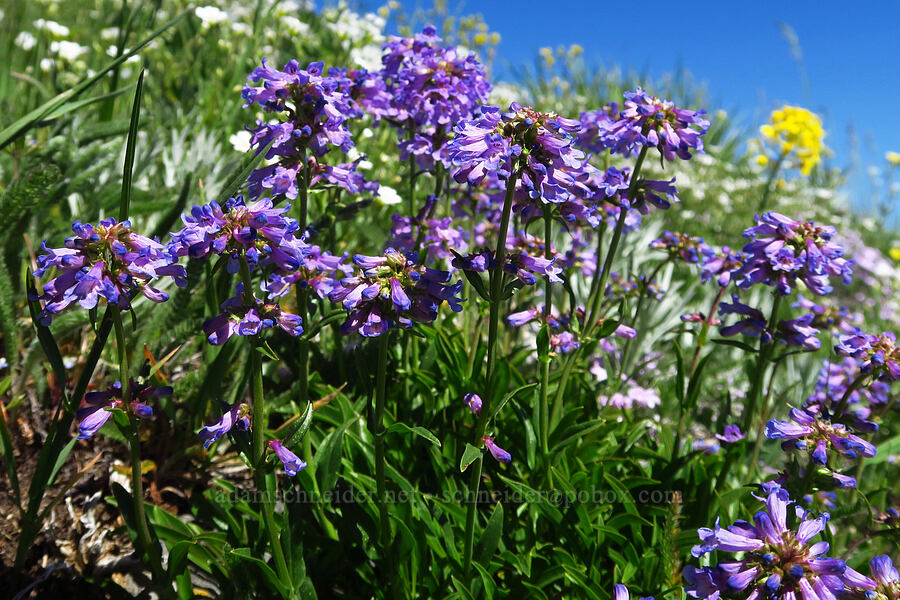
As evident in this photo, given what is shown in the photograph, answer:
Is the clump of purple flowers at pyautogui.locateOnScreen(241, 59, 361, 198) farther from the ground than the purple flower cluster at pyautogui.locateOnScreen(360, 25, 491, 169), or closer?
closer

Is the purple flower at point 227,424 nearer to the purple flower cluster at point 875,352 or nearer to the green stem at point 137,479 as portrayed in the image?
the green stem at point 137,479

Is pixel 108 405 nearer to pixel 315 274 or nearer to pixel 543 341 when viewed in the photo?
pixel 315 274

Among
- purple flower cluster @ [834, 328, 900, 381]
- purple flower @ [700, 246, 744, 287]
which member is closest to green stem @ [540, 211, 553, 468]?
purple flower @ [700, 246, 744, 287]

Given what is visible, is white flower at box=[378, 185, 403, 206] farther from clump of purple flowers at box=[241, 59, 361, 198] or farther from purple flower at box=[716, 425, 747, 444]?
purple flower at box=[716, 425, 747, 444]

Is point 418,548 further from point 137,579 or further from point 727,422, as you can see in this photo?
point 727,422

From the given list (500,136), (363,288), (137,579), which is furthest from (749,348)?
(137,579)

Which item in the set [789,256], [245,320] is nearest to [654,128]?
[789,256]

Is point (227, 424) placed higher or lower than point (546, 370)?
lower
